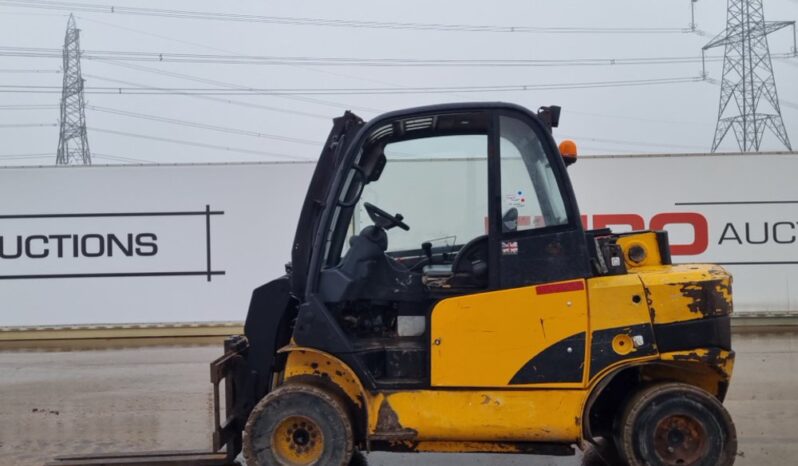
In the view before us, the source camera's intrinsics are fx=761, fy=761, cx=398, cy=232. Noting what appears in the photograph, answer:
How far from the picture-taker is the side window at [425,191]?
5.04 metres

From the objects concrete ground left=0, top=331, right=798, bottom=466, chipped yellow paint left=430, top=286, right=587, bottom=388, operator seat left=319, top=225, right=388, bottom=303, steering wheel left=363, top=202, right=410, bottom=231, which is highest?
steering wheel left=363, top=202, right=410, bottom=231

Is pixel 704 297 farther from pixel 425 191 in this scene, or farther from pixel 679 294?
pixel 425 191

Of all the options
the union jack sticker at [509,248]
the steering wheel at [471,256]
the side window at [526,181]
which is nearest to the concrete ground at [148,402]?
the steering wheel at [471,256]

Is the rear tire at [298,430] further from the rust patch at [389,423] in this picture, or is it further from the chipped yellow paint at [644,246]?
the chipped yellow paint at [644,246]

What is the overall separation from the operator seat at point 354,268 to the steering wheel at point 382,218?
0.13 feet

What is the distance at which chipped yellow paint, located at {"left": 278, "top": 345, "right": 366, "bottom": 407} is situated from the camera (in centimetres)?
470

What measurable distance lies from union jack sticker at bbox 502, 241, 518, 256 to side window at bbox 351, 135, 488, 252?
0.98 feet

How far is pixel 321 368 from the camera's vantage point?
483 centimetres

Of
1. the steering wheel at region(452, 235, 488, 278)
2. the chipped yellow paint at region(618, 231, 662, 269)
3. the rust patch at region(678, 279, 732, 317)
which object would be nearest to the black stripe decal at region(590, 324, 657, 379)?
the rust patch at region(678, 279, 732, 317)

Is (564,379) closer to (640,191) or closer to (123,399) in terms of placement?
(123,399)

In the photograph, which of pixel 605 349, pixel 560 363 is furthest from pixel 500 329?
pixel 605 349

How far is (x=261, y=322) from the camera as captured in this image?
199 inches

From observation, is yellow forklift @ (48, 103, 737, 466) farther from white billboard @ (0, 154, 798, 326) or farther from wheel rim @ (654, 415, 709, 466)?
white billboard @ (0, 154, 798, 326)

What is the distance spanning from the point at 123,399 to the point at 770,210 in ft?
32.2
